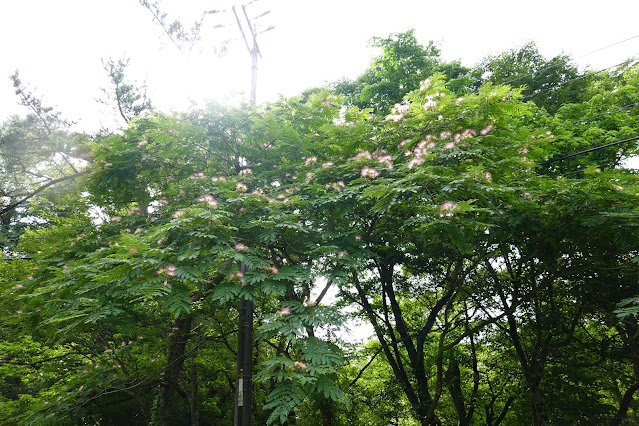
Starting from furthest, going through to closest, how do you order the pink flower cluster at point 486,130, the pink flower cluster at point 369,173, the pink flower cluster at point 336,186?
1. the pink flower cluster at point 336,186
2. the pink flower cluster at point 486,130
3. the pink flower cluster at point 369,173

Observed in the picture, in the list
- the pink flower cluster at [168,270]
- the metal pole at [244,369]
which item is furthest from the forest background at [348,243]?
the metal pole at [244,369]

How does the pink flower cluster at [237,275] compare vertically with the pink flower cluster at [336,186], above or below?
below

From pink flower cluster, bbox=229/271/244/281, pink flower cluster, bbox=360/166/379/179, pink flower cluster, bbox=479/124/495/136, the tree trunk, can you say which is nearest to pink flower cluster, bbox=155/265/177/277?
pink flower cluster, bbox=229/271/244/281

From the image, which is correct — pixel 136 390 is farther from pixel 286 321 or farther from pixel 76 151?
pixel 286 321

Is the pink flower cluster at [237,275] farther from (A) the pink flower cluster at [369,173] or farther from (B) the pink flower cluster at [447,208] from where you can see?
(B) the pink flower cluster at [447,208]

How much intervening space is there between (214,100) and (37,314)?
4.54 m

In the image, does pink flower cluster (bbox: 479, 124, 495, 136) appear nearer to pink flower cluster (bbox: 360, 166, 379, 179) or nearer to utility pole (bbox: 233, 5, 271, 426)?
pink flower cluster (bbox: 360, 166, 379, 179)

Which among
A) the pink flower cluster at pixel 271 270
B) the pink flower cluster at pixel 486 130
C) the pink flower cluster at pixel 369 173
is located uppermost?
the pink flower cluster at pixel 486 130

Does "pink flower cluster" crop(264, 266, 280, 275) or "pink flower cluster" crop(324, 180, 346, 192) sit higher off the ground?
"pink flower cluster" crop(324, 180, 346, 192)

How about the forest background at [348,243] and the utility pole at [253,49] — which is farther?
the utility pole at [253,49]

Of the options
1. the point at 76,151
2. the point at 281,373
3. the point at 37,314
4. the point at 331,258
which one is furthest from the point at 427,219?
the point at 76,151

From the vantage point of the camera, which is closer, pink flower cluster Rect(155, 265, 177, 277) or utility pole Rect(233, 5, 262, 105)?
pink flower cluster Rect(155, 265, 177, 277)

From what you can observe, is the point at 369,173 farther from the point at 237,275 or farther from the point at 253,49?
the point at 253,49

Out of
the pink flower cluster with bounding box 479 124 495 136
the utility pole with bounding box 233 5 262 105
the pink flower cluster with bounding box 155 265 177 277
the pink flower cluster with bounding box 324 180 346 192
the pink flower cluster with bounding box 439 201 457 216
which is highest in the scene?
the utility pole with bounding box 233 5 262 105
